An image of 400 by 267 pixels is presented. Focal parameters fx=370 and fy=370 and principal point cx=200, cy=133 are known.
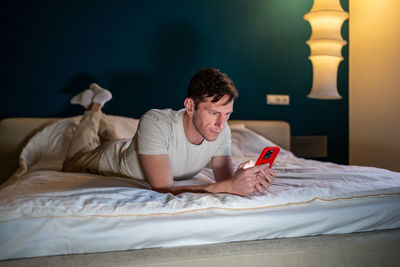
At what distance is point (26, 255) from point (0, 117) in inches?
92.8

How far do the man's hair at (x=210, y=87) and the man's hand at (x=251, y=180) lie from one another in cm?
30

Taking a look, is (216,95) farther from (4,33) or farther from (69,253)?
(4,33)

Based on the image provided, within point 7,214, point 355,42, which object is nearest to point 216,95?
point 7,214

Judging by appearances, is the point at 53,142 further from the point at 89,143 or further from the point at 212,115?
the point at 212,115

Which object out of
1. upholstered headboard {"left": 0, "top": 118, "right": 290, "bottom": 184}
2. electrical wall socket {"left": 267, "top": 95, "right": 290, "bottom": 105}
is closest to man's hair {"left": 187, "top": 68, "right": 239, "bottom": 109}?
upholstered headboard {"left": 0, "top": 118, "right": 290, "bottom": 184}

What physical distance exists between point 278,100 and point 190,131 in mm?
2399

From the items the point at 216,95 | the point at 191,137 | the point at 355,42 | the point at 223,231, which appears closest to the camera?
the point at 223,231

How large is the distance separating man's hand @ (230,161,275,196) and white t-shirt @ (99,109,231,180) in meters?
0.32

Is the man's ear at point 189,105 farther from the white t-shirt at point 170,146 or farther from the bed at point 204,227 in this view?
the bed at point 204,227

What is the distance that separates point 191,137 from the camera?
1564 millimetres

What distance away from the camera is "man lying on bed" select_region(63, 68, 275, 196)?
4.32ft

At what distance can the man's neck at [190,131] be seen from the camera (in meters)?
1.54

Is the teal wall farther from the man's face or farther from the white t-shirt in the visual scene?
the man's face

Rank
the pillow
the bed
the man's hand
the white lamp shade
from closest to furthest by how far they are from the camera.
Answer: the bed < the man's hand < the pillow < the white lamp shade
